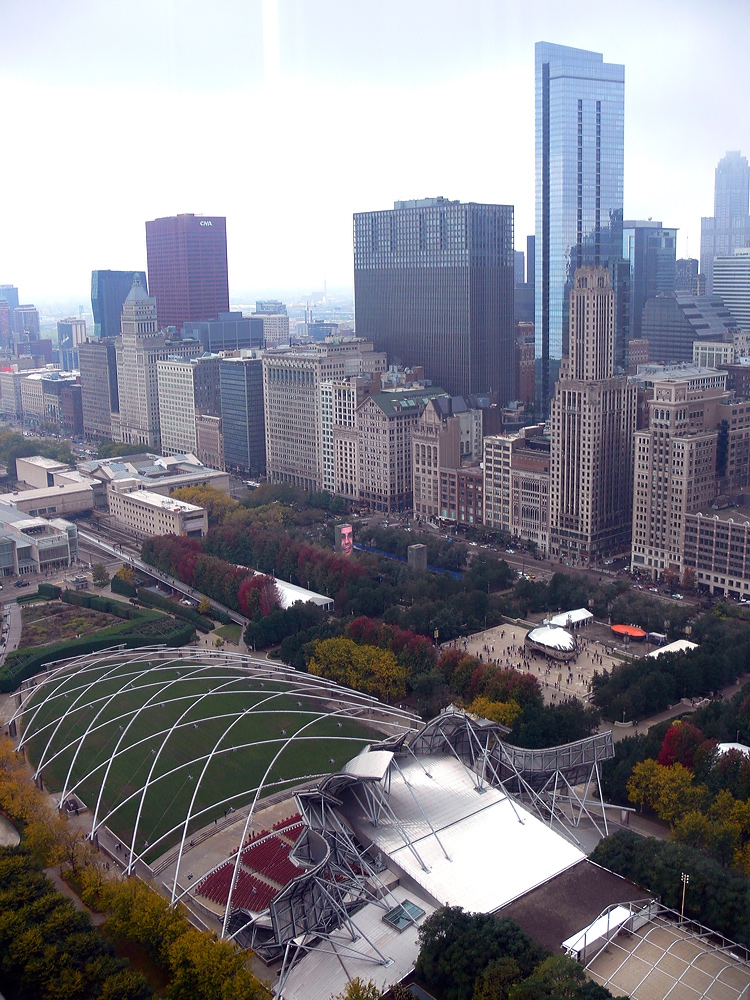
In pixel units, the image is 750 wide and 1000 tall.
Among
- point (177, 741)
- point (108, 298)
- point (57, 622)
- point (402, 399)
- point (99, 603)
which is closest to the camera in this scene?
point (177, 741)

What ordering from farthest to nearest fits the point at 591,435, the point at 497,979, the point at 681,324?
the point at 681,324, the point at 591,435, the point at 497,979

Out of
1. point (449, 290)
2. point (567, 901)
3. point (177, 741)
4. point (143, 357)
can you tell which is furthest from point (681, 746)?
point (143, 357)

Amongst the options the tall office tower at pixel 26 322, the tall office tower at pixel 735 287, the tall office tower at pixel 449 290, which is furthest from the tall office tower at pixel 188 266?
the tall office tower at pixel 735 287

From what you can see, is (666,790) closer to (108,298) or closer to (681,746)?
(681,746)

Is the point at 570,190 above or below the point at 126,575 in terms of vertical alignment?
above

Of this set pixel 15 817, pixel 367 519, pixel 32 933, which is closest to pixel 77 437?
pixel 367 519

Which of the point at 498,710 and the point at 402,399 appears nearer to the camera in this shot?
the point at 498,710

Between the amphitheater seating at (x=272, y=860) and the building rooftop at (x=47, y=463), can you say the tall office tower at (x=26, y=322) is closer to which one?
the building rooftop at (x=47, y=463)

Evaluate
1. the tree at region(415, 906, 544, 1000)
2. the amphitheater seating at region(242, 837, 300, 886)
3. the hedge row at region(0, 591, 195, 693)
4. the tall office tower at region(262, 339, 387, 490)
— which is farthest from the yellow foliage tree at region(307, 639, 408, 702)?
the tall office tower at region(262, 339, 387, 490)

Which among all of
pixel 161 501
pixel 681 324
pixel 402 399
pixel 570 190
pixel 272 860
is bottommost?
pixel 272 860
